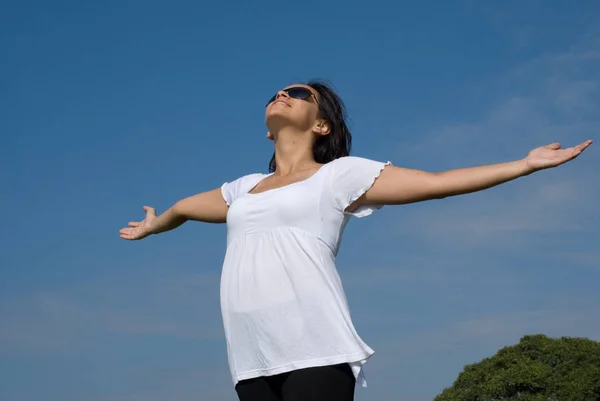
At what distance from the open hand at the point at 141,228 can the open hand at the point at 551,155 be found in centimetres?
291

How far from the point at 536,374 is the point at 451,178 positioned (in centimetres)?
2772

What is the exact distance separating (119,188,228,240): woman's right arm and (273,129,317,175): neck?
0.53 metres

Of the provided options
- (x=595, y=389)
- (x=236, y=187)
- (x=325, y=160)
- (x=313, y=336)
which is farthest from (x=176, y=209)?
(x=595, y=389)

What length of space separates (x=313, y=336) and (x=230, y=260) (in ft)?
2.32

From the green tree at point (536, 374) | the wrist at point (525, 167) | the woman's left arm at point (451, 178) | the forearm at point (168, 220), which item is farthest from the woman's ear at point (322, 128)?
the green tree at point (536, 374)

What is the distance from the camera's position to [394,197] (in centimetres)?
448

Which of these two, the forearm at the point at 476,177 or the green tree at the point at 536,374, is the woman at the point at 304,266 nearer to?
the forearm at the point at 476,177

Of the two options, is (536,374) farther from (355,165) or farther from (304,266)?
(304,266)

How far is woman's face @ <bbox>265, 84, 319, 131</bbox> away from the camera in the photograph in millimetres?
5008

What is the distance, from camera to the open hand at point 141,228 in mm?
6000

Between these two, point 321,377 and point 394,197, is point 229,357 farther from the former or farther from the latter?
point 394,197

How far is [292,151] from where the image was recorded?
503 cm

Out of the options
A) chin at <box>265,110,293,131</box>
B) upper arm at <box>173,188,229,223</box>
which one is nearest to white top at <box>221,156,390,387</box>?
chin at <box>265,110,293,131</box>

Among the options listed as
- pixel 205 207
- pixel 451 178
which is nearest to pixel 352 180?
pixel 451 178
